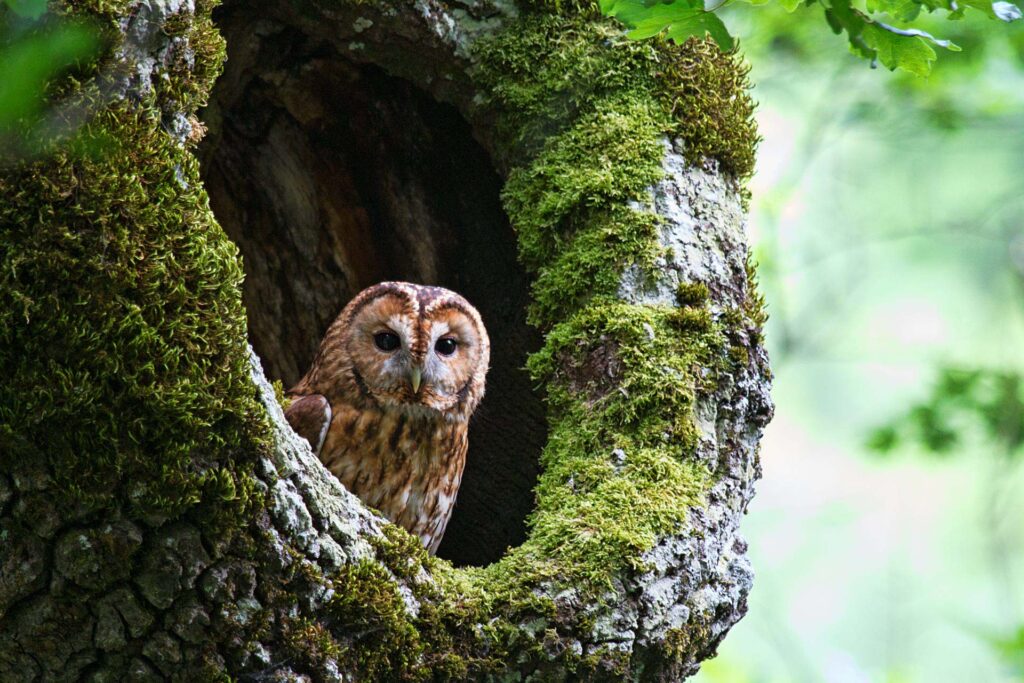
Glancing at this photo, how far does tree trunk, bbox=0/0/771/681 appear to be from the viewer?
1771mm

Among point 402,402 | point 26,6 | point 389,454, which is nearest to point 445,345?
point 402,402

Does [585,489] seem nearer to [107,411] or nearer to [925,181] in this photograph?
[107,411]

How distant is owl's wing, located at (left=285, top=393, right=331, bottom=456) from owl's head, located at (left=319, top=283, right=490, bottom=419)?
0.47 feet

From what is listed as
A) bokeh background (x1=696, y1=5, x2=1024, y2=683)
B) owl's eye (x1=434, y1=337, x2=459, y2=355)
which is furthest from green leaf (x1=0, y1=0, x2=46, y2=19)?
bokeh background (x1=696, y1=5, x2=1024, y2=683)

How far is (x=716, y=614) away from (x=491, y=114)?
1657 mm

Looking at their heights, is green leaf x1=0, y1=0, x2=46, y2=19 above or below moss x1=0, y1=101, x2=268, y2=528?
above

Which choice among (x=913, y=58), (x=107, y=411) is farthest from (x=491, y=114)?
(x=107, y=411)

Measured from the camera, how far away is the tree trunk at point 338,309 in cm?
177

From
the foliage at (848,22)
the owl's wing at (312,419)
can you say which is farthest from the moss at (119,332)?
the owl's wing at (312,419)

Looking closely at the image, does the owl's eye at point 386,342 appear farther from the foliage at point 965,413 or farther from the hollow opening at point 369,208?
the foliage at point 965,413

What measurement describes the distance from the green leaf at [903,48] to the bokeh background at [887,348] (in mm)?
2184

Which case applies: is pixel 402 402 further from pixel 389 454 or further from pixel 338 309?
pixel 338 309

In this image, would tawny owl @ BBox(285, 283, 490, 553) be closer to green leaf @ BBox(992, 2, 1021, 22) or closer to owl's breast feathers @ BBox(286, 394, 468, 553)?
owl's breast feathers @ BBox(286, 394, 468, 553)

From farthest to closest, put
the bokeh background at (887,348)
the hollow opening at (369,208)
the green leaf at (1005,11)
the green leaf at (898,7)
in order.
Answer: the bokeh background at (887,348) → the hollow opening at (369,208) → the green leaf at (898,7) → the green leaf at (1005,11)
